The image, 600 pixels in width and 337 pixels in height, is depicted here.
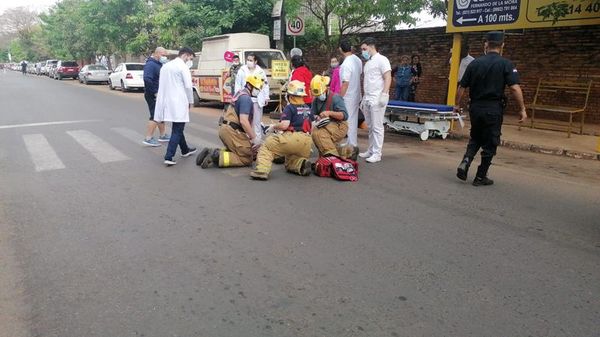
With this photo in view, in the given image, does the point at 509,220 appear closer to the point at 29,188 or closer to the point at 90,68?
the point at 29,188

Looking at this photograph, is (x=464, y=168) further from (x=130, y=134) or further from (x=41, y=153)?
(x=130, y=134)

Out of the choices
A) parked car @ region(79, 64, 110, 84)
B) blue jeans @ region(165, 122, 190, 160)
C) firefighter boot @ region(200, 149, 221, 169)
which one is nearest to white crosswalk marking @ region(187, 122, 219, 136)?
blue jeans @ region(165, 122, 190, 160)

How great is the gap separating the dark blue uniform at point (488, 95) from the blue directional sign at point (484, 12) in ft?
15.6

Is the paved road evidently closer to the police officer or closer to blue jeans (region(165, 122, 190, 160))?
blue jeans (region(165, 122, 190, 160))

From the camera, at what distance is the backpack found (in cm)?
634

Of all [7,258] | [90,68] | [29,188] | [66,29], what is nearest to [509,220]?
[7,258]

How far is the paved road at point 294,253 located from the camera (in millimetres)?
2949

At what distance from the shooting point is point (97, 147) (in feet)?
28.3

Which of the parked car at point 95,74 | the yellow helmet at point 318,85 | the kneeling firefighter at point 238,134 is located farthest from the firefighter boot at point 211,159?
the parked car at point 95,74

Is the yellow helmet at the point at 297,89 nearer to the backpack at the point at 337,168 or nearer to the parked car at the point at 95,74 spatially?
the backpack at the point at 337,168

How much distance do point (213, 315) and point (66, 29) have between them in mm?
47407

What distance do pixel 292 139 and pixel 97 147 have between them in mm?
4245

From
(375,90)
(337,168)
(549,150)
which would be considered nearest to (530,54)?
(549,150)

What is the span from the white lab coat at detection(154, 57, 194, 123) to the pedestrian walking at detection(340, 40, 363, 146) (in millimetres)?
2484
